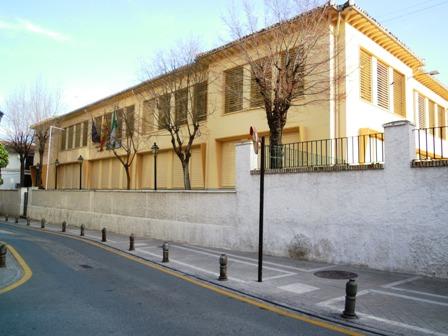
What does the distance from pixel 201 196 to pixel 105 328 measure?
1020 centimetres

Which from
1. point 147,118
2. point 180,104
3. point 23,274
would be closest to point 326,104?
point 180,104

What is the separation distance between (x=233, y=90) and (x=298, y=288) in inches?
467

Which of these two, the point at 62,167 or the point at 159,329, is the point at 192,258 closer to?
the point at 159,329

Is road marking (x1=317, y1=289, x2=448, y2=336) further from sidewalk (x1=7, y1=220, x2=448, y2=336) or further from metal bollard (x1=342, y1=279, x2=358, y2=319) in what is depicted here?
metal bollard (x1=342, y1=279, x2=358, y2=319)

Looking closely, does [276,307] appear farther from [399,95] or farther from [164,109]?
[399,95]

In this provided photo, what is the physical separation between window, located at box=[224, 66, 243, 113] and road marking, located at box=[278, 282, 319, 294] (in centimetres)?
1148

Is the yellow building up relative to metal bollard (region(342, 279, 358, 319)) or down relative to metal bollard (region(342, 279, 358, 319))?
up

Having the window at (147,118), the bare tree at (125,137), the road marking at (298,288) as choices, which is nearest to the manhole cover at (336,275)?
the road marking at (298,288)

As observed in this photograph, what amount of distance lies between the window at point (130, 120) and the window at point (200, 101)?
7.08m

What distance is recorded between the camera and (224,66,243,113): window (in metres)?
18.8

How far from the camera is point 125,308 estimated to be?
659cm

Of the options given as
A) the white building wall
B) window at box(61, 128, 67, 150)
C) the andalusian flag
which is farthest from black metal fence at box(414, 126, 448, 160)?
window at box(61, 128, 67, 150)

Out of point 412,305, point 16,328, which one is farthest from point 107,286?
point 412,305

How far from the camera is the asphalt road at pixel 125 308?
18.2ft
